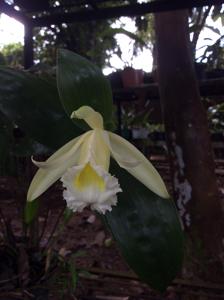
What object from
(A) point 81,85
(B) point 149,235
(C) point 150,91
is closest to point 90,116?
(A) point 81,85

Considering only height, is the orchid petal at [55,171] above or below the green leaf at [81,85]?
below

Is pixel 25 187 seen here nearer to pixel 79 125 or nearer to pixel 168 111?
pixel 79 125

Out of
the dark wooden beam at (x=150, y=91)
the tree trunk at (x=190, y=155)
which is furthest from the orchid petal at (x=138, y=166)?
the dark wooden beam at (x=150, y=91)

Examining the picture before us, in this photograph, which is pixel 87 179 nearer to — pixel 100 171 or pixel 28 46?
pixel 100 171

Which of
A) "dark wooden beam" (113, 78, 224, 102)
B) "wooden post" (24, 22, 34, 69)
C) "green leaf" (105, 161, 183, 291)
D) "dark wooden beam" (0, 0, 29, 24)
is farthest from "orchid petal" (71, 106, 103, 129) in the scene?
"dark wooden beam" (113, 78, 224, 102)

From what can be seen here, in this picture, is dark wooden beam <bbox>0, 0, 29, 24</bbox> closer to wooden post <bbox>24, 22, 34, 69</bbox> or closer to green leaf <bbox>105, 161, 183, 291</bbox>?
wooden post <bbox>24, 22, 34, 69</bbox>

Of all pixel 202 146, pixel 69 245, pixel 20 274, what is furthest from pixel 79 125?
pixel 69 245

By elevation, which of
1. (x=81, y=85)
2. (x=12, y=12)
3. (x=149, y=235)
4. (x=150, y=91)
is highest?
(x=12, y=12)

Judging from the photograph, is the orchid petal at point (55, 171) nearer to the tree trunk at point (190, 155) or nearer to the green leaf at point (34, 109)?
the green leaf at point (34, 109)
